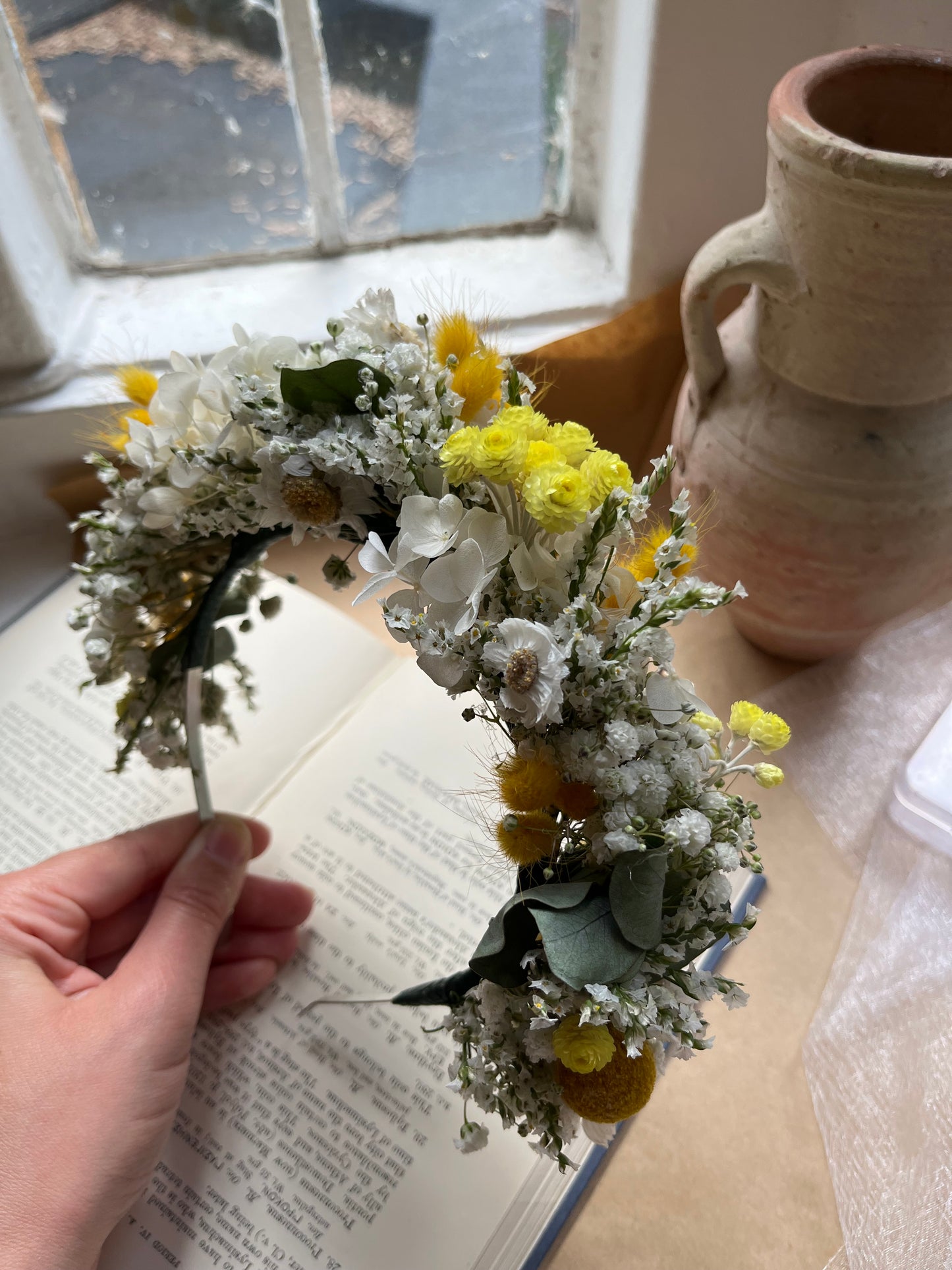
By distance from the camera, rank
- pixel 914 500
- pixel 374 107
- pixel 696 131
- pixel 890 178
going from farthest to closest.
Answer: pixel 374 107
pixel 696 131
pixel 914 500
pixel 890 178

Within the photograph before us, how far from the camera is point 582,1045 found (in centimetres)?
39

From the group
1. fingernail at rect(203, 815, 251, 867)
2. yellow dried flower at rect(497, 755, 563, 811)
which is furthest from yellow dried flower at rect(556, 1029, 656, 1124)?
fingernail at rect(203, 815, 251, 867)

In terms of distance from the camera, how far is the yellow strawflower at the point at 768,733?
46 centimetres

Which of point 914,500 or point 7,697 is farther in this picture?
point 7,697

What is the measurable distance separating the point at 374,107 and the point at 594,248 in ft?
0.85

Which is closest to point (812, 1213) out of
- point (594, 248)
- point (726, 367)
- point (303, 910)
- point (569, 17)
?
point (303, 910)

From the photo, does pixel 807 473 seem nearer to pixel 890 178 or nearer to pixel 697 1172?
pixel 890 178

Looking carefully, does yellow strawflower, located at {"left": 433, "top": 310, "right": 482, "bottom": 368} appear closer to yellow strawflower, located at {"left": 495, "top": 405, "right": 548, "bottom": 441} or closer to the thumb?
yellow strawflower, located at {"left": 495, "top": 405, "right": 548, "bottom": 441}

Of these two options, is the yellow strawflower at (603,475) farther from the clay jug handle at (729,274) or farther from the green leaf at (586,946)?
the clay jug handle at (729,274)

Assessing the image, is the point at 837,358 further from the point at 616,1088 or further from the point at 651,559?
the point at 616,1088

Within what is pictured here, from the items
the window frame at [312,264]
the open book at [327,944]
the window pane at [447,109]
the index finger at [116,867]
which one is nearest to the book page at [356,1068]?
the open book at [327,944]

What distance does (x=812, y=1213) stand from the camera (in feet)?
1.98

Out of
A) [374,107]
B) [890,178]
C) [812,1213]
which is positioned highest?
[890,178]

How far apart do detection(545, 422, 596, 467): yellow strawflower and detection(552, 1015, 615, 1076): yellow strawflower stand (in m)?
0.25
